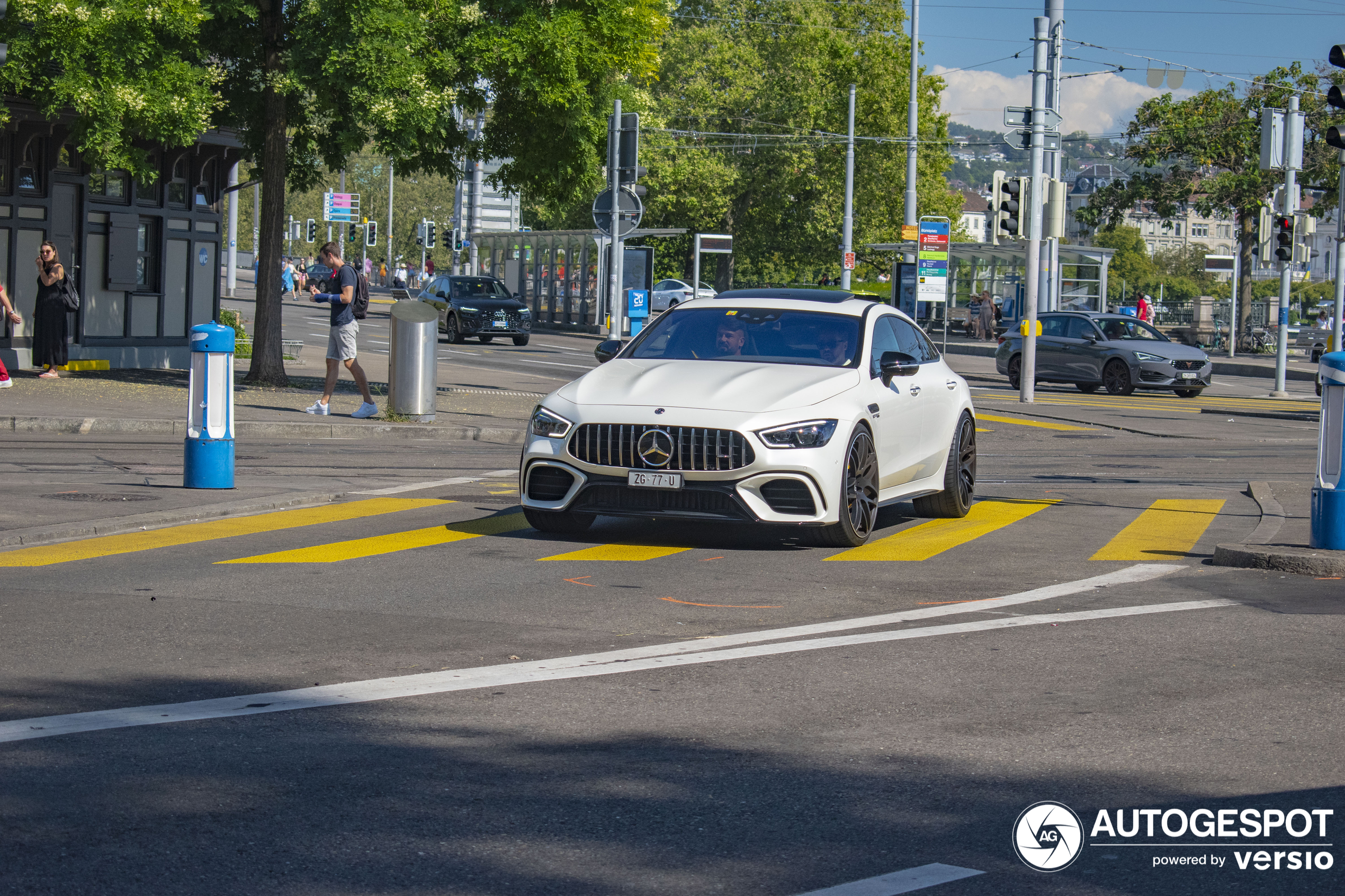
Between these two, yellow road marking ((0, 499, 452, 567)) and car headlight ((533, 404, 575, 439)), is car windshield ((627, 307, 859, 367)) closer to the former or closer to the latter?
car headlight ((533, 404, 575, 439))

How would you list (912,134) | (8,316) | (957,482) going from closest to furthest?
(957,482)
(8,316)
(912,134)

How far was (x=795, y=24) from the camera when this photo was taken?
66625 mm

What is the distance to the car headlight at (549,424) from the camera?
32.3ft

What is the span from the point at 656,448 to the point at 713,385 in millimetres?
611

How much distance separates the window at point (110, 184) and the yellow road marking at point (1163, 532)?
16167mm

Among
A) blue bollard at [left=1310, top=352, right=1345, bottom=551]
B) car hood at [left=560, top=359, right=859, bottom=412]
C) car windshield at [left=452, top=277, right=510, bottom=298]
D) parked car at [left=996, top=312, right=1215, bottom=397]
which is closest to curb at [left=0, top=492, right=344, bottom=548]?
car hood at [left=560, top=359, right=859, bottom=412]

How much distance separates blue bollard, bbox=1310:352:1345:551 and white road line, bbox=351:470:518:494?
671 centimetres

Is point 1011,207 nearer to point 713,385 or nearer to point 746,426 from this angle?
point 713,385

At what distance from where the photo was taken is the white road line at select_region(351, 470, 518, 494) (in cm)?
1282

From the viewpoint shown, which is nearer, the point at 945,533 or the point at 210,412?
the point at 945,533

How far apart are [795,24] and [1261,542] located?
195ft

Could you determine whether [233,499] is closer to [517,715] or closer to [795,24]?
[517,715]

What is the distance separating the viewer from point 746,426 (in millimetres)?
9414

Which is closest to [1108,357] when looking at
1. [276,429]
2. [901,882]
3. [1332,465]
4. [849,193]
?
[276,429]
